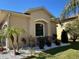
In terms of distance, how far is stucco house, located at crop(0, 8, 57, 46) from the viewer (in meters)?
21.9

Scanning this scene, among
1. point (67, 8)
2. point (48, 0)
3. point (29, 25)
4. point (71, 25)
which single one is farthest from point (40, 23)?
point (67, 8)

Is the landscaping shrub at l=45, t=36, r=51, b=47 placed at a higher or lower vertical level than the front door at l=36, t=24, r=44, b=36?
lower

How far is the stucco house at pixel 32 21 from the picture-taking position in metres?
21.9

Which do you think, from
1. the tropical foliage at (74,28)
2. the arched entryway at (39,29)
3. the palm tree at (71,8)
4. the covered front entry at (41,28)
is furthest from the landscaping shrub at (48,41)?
the palm tree at (71,8)

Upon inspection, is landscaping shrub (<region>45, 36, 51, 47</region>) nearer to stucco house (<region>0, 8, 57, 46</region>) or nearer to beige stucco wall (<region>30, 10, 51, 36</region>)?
stucco house (<region>0, 8, 57, 46</region>)

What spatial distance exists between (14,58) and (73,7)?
8.66 meters

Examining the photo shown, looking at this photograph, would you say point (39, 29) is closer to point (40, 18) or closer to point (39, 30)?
point (39, 30)

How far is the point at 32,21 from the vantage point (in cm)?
2405

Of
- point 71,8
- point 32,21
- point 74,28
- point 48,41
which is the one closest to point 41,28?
point 32,21

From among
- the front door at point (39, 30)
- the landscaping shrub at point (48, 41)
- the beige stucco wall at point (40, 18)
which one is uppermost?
the beige stucco wall at point (40, 18)

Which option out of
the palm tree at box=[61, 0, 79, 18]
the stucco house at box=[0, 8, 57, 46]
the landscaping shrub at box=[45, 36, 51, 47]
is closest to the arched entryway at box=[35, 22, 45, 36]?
the stucco house at box=[0, 8, 57, 46]

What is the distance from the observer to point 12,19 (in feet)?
71.5

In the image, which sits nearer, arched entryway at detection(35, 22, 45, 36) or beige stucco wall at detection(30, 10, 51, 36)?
beige stucco wall at detection(30, 10, 51, 36)

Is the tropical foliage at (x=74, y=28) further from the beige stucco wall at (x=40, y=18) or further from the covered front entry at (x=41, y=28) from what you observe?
the covered front entry at (x=41, y=28)
